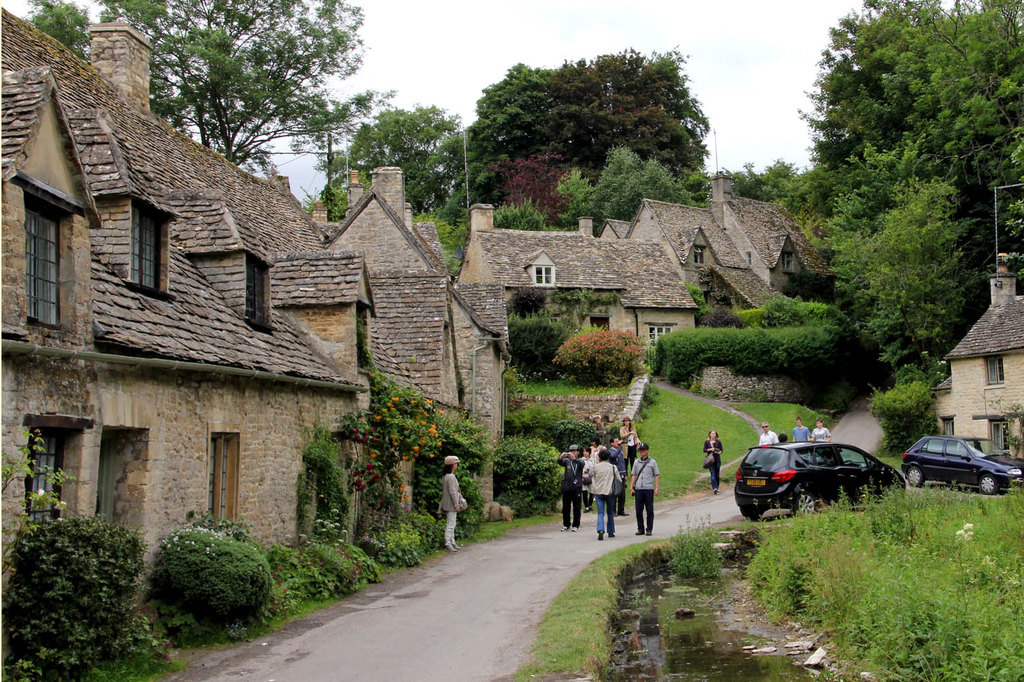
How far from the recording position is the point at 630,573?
52.3 feet

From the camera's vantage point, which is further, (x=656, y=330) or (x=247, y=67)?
(x=656, y=330)

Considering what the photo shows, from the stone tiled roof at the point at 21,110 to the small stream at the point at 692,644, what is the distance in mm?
8001

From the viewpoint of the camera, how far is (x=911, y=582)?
10164mm

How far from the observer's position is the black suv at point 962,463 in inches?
1000

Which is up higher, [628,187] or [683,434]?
[628,187]

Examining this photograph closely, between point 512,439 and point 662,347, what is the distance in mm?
18855

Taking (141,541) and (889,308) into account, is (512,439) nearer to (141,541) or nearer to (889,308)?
(141,541)

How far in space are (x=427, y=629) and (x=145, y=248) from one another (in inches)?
242

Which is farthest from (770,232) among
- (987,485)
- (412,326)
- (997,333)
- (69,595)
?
(69,595)

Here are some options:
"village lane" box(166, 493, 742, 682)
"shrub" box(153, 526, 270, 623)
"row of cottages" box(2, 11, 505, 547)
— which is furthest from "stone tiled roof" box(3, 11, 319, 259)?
"village lane" box(166, 493, 742, 682)

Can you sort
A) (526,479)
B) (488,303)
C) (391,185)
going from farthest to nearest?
(391,185) < (488,303) < (526,479)

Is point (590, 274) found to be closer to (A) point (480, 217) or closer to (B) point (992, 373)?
(A) point (480, 217)

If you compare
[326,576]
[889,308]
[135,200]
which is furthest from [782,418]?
[135,200]

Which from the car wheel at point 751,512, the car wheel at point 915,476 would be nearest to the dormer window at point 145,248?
the car wheel at point 751,512
